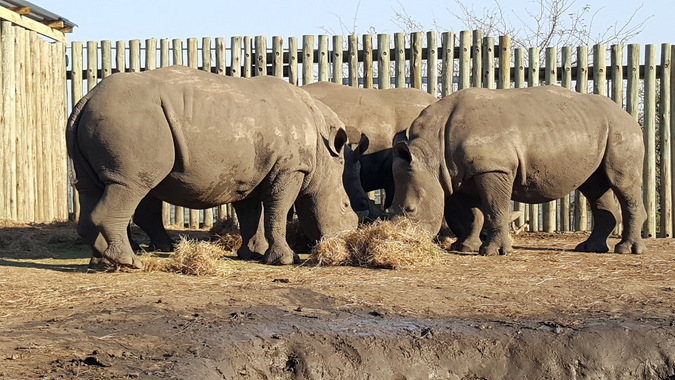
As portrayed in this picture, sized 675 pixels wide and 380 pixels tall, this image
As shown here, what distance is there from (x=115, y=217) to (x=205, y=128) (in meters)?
1.17

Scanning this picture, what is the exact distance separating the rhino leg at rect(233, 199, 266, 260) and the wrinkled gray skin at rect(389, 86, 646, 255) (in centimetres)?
153

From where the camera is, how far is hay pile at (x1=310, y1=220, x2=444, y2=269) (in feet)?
30.9

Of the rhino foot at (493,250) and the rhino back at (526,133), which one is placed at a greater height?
the rhino back at (526,133)

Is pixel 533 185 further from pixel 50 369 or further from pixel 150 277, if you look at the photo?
pixel 50 369

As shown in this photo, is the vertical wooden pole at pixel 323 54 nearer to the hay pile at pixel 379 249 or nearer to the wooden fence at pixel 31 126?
the wooden fence at pixel 31 126

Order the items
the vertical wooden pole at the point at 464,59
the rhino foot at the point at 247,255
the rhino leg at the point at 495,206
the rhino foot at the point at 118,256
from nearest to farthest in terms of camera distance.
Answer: the rhino foot at the point at 118,256 < the rhino foot at the point at 247,255 < the rhino leg at the point at 495,206 < the vertical wooden pole at the point at 464,59

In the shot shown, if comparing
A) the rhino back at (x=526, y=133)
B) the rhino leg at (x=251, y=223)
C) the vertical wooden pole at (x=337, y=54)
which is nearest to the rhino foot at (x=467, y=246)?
the rhino back at (x=526, y=133)

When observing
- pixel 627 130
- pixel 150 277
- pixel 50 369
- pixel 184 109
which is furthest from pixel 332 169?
pixel 50 369

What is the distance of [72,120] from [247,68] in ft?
18.4

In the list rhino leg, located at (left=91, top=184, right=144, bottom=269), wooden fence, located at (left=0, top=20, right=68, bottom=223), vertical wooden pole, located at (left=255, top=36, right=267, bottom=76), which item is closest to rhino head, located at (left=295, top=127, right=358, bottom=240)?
rhino leg, located at (left=91, top=184, right=144, bottom=269)

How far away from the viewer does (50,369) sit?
5.10 m

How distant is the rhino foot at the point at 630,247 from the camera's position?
35.9 feet

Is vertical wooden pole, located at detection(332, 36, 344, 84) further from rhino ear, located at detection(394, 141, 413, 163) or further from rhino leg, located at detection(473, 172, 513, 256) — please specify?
rhino leg, located at detection(473, 172, 513, 256)

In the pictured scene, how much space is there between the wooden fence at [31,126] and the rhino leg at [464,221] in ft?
20.1
